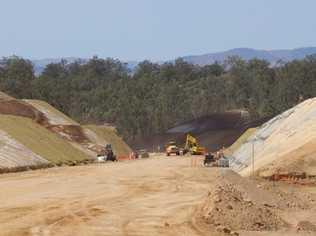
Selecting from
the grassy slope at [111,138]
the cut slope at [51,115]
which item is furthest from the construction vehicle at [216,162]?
the grassy slope at [111,138]

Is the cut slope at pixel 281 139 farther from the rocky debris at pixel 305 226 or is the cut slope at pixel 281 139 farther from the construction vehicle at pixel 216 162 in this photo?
the rocky debris at pixel 305 226

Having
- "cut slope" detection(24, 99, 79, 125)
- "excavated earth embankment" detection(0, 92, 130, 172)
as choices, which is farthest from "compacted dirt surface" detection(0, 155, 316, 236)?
"cut slope" detection(24, 99, 79, 125)

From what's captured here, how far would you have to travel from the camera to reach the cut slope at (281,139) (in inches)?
1353

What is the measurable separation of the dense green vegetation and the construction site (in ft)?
220

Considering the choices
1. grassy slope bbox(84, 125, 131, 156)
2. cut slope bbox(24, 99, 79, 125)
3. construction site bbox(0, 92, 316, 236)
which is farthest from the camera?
grassy slope bbox(84, 125, 131, 156)

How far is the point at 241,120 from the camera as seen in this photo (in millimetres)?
119000

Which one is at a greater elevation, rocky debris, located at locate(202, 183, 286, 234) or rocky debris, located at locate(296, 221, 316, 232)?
rocky debris, located at locate(202, 183, 286, 234)

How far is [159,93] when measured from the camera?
5984 inches

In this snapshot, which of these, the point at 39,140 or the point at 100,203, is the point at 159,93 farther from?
the point at 100,203

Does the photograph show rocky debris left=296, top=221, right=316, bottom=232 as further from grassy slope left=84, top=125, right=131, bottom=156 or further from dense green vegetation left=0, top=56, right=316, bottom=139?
dense green vegetation left=0, top=56, right=316, bottom=139

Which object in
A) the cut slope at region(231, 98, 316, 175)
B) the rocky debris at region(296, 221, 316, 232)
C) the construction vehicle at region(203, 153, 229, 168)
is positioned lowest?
the construction vehicle at region(203, 153, 229, 168)

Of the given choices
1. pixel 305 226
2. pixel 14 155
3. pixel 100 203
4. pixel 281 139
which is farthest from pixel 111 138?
pixel 305 226

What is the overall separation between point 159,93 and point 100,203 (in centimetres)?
12655

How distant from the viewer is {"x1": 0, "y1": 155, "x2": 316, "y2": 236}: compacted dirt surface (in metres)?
19.7
